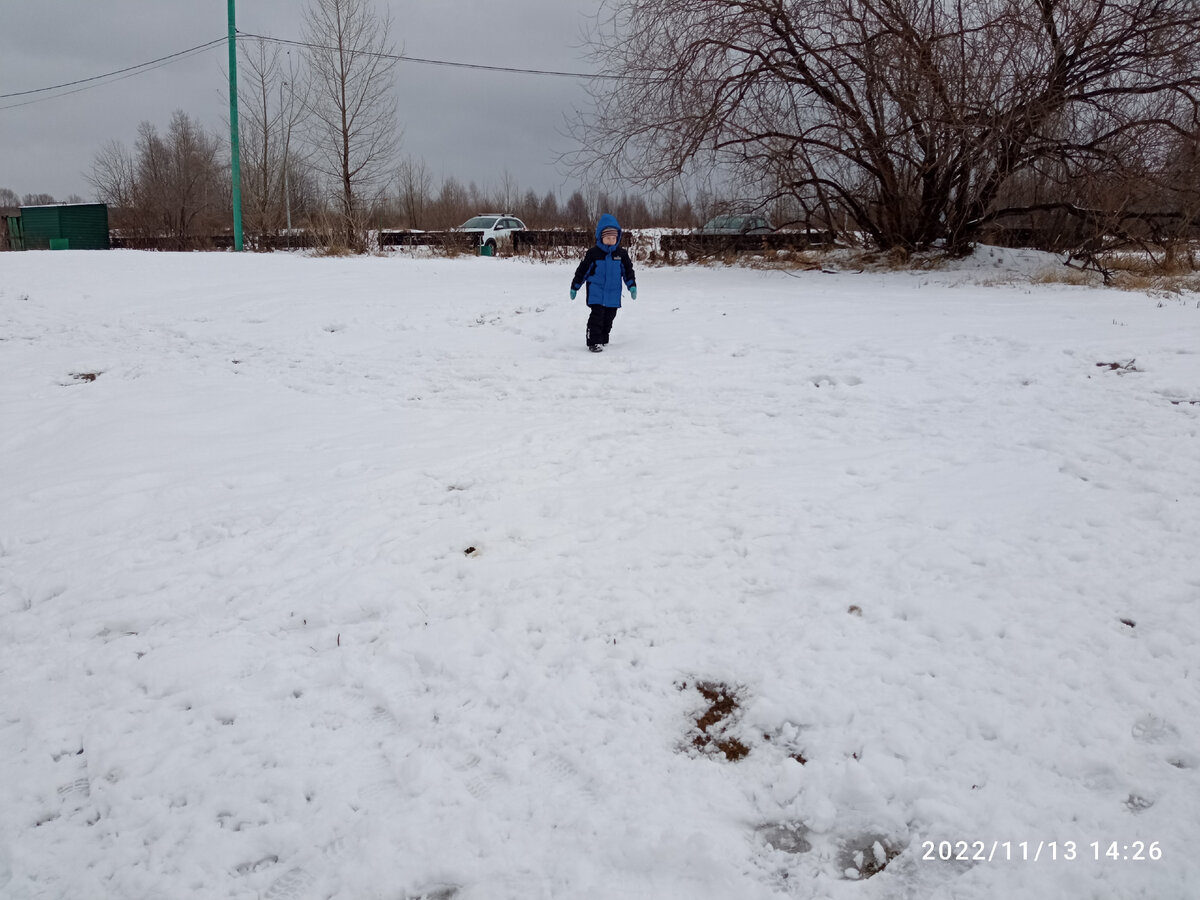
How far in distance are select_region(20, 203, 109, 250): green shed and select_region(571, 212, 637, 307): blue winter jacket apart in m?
24.1

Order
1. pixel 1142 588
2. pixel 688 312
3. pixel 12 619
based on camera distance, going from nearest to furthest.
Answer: pixel 1142 588 < pixel 12 619 < pixel 688 312

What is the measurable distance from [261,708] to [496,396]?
3653 millimetres

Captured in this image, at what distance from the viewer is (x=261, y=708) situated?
2543mm

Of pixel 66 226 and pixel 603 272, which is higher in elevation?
pixel 66 226

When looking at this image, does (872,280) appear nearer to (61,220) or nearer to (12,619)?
(12,619)

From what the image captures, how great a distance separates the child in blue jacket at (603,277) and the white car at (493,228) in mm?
13189

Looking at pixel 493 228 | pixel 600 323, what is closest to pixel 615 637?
pixel 600 323

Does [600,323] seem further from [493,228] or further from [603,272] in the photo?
[493,228]

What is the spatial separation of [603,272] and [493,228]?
15.8 m

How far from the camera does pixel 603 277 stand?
7156 mm

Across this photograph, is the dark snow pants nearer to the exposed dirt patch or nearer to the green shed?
the exposed dirt patch

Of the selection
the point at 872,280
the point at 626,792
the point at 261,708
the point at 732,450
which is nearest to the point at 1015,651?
the point at 626,792

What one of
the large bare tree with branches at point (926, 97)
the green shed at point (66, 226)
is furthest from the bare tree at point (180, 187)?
the large bare tree with branches at point (926, 97)

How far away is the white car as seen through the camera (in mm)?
→ 20656
